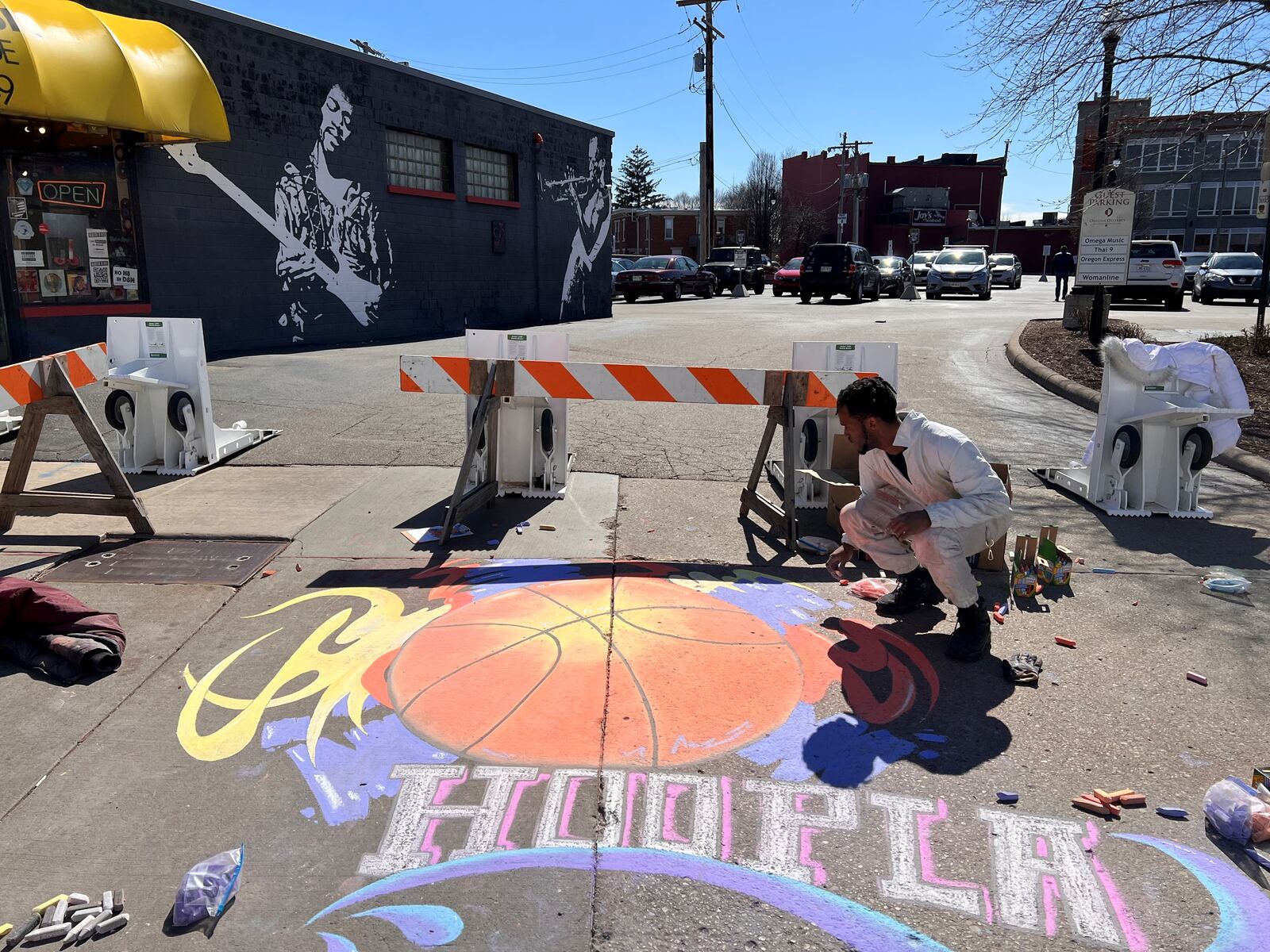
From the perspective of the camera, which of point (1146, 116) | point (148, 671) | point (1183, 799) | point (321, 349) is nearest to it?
point (1183, 799)

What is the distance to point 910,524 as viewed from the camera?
4.17 m

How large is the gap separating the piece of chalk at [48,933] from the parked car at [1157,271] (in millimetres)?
27313

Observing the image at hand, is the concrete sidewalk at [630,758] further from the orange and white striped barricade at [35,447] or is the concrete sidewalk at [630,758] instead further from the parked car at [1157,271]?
the parked car at [1157,271]

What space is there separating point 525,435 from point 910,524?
3.58 meters

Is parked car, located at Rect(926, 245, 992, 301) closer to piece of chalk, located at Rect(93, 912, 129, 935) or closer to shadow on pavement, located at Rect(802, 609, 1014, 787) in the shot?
shadow on pavement, located at Rect(802, 609, 1014, 787)

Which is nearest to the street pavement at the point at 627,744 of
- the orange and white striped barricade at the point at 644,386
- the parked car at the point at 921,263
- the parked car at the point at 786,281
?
the orange and white striped barricade at the point at 644,386

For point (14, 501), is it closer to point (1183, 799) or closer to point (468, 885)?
point (468, 885)

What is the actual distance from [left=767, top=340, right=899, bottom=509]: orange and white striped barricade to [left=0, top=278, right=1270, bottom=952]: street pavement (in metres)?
0.22

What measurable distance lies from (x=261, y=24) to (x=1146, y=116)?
1319 cm

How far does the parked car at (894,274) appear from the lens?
111ft

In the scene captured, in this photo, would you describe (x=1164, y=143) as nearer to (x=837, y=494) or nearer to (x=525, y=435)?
(x=837, y=494)

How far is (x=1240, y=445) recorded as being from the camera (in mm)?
8594

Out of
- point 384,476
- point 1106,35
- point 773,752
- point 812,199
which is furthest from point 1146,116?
point 812,199

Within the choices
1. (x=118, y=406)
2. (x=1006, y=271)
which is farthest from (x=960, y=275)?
(x=118, y=406)
